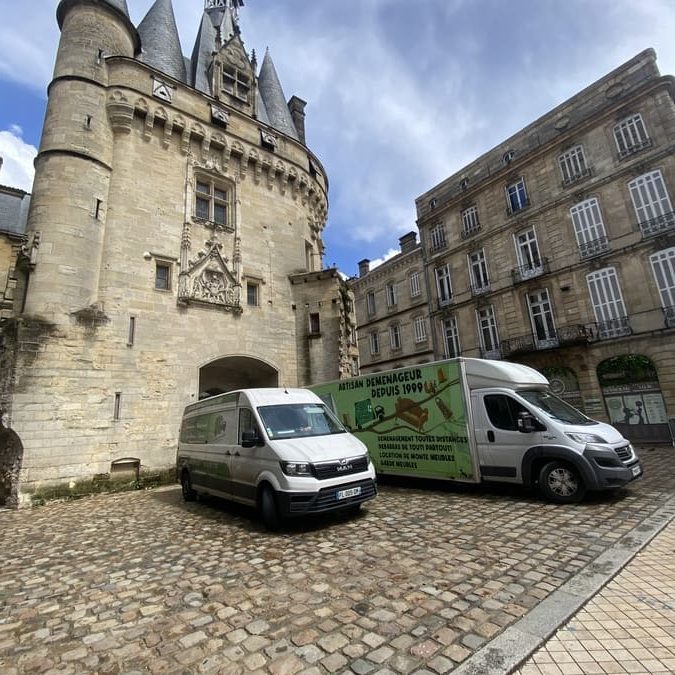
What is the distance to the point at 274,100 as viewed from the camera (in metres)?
18.7

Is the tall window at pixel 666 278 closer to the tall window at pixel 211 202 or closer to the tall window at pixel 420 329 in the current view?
the tall window at pixel 420 329

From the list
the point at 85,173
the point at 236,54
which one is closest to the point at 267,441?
the point at 85,173

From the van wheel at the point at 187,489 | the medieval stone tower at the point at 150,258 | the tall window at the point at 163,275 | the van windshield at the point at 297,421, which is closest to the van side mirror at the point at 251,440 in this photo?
the van windshield at the point at 297,421

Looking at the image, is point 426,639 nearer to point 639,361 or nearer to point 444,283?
point 639,361

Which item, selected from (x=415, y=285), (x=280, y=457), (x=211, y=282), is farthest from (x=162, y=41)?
(x=415, y=285)

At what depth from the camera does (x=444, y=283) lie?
917 inches

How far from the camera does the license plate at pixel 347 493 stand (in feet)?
18.1

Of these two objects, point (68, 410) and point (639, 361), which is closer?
point (68, 410)

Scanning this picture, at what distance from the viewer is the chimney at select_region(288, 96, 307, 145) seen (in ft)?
66.1

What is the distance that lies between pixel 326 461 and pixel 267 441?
3.29ft

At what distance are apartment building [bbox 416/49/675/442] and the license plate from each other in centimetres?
1521

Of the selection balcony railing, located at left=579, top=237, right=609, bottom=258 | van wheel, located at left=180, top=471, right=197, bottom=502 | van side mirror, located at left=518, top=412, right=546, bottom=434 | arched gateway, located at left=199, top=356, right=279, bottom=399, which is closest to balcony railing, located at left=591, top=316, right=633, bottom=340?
balcony railing, located at left=579, top=237, right=609, bottom=258

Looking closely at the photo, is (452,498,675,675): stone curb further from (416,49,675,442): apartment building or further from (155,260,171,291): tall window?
(416,49,675,442): apartment building

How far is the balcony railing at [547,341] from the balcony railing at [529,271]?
9.55 ft
